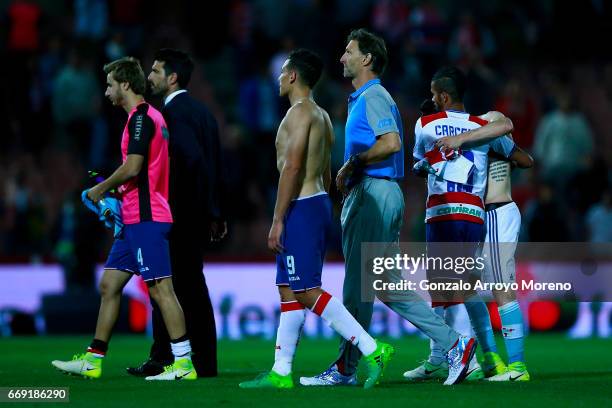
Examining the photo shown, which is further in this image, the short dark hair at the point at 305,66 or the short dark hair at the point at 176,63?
the short dark hair at the point at 176,63

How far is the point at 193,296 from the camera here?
1032cm

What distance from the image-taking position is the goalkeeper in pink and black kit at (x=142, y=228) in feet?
31.6

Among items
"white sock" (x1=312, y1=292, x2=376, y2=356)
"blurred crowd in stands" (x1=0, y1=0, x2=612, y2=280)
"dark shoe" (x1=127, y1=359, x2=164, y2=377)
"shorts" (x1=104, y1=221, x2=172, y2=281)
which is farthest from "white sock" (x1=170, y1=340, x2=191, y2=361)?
"blurred crowd in stands" (x1=0, y1=0, x2=612, y2=280)

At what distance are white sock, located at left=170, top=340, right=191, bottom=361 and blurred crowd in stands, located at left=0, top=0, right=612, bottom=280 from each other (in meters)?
7.85

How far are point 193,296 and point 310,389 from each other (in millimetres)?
1643

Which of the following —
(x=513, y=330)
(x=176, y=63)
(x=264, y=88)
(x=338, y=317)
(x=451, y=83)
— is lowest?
(x=513, y=330)

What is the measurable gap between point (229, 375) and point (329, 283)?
7085 millimetres

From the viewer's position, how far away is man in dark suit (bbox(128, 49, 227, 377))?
10289 millimetres

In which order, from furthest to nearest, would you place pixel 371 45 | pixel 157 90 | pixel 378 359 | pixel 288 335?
1. pixel 157 90
2. pixel 371 45
3. pixel 288 335
4. pixel 378 359

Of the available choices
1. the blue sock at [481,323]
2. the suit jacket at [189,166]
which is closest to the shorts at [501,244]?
the blue sock at [481,323]

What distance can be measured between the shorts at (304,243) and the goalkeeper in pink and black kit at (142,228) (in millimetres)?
1051

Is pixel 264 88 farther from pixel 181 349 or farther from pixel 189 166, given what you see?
pixel 181 349

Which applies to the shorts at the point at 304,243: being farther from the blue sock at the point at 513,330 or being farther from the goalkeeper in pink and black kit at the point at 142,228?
the blue sock at the point at 513,330

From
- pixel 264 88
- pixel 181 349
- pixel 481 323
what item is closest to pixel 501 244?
pixel 481 323
